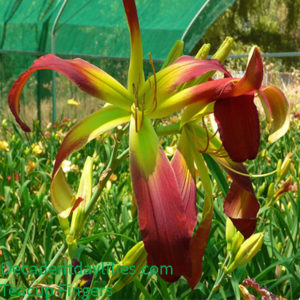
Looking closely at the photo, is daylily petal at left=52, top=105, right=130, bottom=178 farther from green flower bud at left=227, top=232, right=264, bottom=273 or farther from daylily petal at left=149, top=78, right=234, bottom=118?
green flower bud at left=227, top=232, right=264, bottom=273

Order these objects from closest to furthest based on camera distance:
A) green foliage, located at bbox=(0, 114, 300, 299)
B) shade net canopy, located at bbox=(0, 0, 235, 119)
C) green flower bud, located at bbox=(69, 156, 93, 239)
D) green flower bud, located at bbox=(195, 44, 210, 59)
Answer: green flower bud, located at bbox=(195, 44, 210, 59) → green flower bud, located at bbox=(69, 156, 93, 239) → green foliage, located at bbox=(0, 114, 300, 299) → shade net canopy, located at bbox=(0, 0, 235, 119)

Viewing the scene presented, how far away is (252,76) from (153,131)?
0.12m

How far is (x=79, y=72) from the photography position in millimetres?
525

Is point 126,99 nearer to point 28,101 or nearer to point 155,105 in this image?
point 155,105

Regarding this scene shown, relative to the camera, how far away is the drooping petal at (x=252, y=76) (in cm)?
46

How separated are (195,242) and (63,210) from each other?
14cm

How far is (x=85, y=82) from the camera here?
0.52 meters

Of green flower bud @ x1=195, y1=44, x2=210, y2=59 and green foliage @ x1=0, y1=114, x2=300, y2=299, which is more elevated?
green flower bud @ x1=195, y1=44, x2=210, y2=59

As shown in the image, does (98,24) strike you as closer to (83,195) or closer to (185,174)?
(83,195)

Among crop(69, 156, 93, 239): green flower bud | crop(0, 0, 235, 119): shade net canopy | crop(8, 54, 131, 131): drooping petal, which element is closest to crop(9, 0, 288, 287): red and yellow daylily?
crop(8, 54, 131, 131): drooping petal

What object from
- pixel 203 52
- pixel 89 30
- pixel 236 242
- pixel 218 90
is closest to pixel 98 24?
pixel 89 30

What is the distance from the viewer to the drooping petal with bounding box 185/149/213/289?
0.54m

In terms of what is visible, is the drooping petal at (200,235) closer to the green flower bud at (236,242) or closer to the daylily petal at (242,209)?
the daylily petal at (242,209)

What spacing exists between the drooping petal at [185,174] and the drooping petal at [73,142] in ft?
0.23
